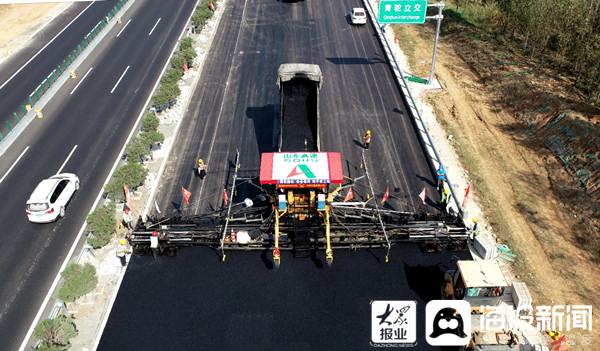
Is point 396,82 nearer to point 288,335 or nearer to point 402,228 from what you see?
point 402,228

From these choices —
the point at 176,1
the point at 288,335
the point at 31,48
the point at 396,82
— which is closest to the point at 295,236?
the point at 288,335

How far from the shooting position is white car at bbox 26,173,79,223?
88.1ft

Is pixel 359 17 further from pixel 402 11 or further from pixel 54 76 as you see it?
pixel 54 76

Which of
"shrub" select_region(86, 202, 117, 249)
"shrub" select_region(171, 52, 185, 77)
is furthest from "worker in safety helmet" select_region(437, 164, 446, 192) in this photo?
"shrub" select_region(171, 52, 185, 77)

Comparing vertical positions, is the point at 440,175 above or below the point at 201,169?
above

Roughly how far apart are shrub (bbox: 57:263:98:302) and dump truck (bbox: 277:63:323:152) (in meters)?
12.7

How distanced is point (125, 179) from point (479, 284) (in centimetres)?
2081

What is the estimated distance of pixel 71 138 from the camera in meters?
34.6

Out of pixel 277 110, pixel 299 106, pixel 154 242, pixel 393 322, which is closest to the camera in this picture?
pixel 393 322

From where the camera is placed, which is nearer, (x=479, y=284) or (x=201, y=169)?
(x=479, y=284)

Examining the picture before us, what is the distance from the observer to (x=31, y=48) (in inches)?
1967

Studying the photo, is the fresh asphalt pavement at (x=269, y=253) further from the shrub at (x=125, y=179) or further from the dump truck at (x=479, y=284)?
the dump truck at (x=479, y=284)

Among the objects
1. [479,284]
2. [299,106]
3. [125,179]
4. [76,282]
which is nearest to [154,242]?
[76,282]

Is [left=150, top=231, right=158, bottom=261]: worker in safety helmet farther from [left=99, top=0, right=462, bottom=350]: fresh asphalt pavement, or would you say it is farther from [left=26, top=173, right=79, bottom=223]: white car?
[left=26, top=173, right=79, bottom=223]: white car
